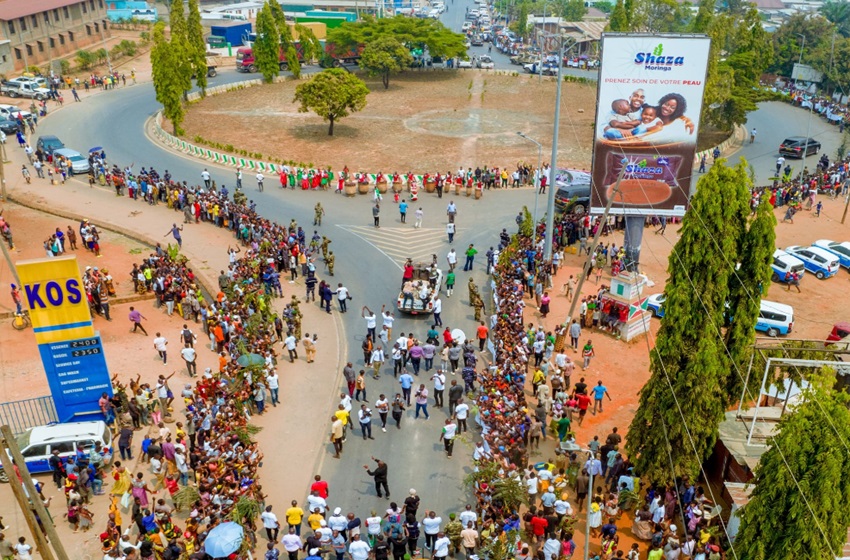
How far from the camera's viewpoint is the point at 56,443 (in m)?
20.8

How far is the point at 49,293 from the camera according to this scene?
2233 centimetres

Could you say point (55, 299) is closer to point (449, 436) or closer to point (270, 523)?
point (270, 523)

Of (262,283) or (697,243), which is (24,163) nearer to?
(262,283)

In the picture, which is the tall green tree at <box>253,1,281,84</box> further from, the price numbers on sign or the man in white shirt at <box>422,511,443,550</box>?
the man in white shirt at <box>422,511,443,550</box>

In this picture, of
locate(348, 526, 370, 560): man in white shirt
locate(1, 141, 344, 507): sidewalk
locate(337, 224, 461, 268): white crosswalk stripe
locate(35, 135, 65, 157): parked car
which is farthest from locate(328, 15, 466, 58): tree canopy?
locate(348, 526, 370, 560): man in white shirt

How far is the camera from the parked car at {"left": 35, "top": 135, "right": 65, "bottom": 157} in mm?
47094

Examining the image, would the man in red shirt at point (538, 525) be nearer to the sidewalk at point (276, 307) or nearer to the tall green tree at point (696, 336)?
the tall green tree at point (696, 336)

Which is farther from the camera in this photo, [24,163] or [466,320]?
[24,163]

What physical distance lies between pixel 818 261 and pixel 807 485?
2559cm

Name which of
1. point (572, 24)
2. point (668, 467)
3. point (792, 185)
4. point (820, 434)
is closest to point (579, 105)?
point (792, 185)

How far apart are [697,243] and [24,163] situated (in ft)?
141

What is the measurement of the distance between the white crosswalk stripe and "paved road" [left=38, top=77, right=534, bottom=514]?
0.05 metres

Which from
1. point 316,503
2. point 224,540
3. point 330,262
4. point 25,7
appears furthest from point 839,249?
point 25,7

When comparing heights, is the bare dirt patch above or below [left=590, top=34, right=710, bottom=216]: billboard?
below
